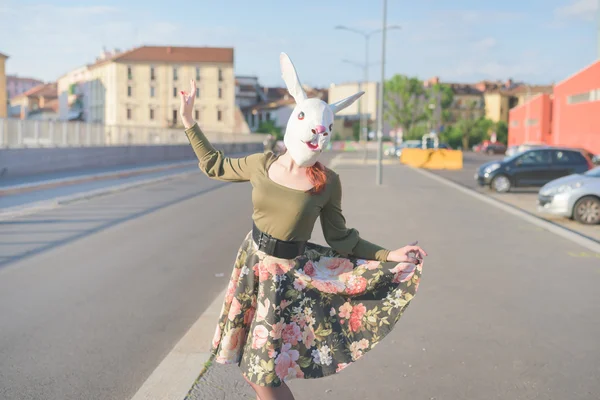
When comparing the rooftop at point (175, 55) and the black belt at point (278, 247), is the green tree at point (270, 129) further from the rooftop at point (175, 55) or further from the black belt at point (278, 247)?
the black belt at point (278, 247)

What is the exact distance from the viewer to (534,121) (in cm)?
7638

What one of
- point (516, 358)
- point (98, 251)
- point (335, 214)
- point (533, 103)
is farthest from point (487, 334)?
point (533, 103)

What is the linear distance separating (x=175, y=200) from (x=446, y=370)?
14.6m

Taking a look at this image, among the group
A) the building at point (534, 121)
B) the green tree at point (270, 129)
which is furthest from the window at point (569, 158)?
the green tree at point (270, 129)

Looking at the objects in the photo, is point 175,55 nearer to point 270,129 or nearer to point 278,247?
point 270,129

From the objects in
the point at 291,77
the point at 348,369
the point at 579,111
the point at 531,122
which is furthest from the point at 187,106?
the point at 531,122

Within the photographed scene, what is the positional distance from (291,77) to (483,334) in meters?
3.22

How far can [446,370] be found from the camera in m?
5.16

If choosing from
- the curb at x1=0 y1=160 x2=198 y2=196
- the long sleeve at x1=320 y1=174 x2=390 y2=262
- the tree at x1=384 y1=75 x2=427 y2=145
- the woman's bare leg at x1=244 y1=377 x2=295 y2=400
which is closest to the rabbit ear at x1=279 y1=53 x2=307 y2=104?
the long sleeve at x1=320 y1=174 x2=390 y2=262

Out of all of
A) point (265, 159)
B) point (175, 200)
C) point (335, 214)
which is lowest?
point (175, 200)

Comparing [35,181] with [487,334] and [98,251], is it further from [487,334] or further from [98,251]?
[487,334]

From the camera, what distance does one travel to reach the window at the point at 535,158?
24203 millimetres

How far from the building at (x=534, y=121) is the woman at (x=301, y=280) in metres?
70.3

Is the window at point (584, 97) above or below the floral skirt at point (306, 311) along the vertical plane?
above
